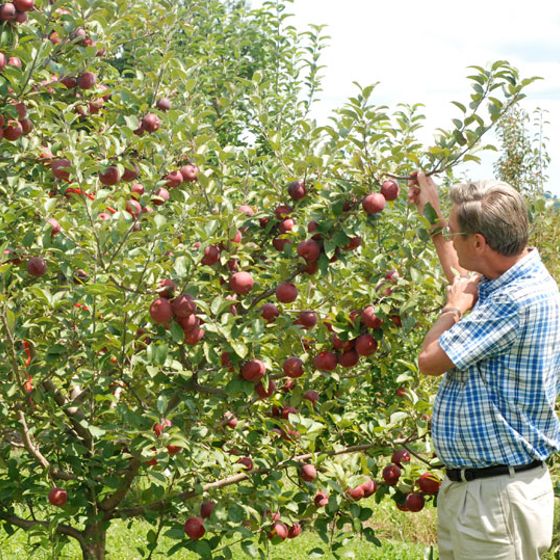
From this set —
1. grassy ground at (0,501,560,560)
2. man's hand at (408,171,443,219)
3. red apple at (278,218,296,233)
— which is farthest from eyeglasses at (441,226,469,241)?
grassy ground at (0,501,560,560)

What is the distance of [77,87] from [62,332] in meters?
1.27

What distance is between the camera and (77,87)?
370cm

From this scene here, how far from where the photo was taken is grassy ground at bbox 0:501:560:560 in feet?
17.0

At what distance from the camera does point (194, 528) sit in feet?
9.27

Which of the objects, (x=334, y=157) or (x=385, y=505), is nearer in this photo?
(x=334, y=157)

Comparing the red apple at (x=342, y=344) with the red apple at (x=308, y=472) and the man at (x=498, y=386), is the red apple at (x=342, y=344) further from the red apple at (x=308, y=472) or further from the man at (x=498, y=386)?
the man at (x=498, y=386)

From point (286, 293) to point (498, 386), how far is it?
0.77 meters

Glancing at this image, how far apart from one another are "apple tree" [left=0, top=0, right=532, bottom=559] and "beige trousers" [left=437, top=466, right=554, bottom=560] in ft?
1.86

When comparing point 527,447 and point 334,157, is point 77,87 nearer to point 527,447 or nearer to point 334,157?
point 334,157

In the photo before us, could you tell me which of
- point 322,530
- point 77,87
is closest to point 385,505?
point 322,530

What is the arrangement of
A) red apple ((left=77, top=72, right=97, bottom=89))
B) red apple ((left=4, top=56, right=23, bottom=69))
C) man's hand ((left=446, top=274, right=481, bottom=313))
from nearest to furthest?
man's hand ((left=446, top=274, right=481, bottom=313)), red apple ((left=4, top=56, right=23, bottom=69)), red apple ((left=77, top=72, right=97, bottom=89))

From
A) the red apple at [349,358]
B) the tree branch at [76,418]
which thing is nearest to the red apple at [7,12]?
the tree branch at [76,418]

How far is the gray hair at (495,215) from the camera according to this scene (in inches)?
91.2

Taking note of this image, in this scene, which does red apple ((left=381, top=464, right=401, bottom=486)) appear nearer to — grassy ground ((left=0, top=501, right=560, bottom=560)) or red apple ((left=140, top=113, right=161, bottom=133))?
red apple ((left=140, top=113, right=161, bottom=133))
